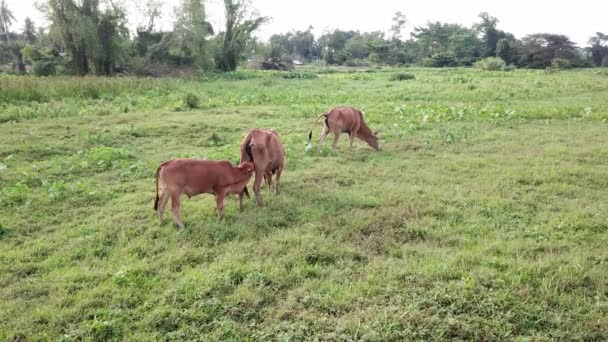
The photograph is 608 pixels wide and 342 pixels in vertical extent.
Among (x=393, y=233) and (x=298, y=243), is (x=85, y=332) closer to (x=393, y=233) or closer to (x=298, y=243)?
(x=298, y=243)

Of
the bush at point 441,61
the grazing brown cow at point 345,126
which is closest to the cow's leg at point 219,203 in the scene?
the grazing brown cow at point 345,126

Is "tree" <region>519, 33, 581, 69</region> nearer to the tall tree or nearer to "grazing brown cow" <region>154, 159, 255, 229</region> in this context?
the tall tree

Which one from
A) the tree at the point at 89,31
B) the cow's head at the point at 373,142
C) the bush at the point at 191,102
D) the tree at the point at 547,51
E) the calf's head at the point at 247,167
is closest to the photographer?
the calf's head at the point at 247,167

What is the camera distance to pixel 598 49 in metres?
66.8

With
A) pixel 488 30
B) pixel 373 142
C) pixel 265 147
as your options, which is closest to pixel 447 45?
pixel 488 30

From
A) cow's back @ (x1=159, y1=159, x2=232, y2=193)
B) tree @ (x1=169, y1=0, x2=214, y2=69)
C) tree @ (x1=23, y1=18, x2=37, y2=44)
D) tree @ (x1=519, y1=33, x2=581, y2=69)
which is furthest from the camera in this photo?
tree @ (x1=23, y1=18, x2=37, y2=44)

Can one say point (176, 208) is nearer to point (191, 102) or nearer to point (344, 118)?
point (344, 118)

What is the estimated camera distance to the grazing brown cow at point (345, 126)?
10977 millimetres

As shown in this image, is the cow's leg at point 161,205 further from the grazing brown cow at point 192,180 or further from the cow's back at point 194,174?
the cow's back at point 194,174

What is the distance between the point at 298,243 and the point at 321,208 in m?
1.31

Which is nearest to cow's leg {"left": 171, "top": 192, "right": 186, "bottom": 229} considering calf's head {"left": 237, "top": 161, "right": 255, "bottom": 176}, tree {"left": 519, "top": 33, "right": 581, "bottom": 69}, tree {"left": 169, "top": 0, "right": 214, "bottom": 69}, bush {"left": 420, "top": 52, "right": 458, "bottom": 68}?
calf's head {"left": 237, "top": 161, "right": 255, "bottom": 176}

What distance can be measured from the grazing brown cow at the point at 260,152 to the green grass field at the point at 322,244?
1.56 feet

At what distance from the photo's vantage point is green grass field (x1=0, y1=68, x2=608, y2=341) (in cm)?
439

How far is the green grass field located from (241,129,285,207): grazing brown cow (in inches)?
18.8
